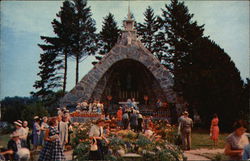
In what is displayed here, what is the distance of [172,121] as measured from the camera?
19.4 m

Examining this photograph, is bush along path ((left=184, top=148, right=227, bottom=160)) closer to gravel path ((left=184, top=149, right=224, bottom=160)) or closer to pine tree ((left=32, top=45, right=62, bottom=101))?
gravel path ((left=184, top=149, right=224, bottom=160))

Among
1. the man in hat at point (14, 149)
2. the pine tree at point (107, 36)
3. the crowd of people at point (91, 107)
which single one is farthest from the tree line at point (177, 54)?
the man in hat at point (14, 149)

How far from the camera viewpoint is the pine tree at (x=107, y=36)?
34094 mm

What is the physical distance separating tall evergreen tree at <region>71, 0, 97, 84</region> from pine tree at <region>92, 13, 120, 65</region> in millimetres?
1735

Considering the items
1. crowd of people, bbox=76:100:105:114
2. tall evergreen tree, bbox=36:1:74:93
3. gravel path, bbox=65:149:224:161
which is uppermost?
tall evergreen tree, bbox=36:1:74:93

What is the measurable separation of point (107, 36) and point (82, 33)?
15.4ft

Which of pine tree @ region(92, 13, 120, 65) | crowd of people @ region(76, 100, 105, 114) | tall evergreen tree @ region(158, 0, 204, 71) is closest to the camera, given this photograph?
crowd of people @ region(76, 100, 105, 114)

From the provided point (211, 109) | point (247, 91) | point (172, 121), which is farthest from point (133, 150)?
point (172, 121)

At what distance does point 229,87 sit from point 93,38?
68.5 feet

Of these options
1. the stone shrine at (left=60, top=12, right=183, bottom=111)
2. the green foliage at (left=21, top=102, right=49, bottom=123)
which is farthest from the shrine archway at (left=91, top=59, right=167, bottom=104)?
the green foliage at (left=21, top=102, right=49, bottom=123)

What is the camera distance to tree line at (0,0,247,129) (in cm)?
1442

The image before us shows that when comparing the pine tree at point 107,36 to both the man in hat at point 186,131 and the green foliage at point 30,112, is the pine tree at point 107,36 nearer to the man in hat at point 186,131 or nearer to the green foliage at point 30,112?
the green foliage at point 30,112

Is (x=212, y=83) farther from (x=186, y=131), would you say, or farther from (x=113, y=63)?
(x=113, y=63)

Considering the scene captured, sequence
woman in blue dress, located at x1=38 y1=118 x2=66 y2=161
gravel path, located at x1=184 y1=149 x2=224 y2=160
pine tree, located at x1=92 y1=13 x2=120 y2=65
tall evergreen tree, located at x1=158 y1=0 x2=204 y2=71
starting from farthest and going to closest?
pine tree, located at x1=92 y1=13 x2=120 y2=65 < tall evergreen tree, located at x1=158 y1=0 x2=204 y2=71 < gravel path, located at x1=184 y1=149 x2=224 y2=160 < woman in blue dress, located at x1=38 y1=118 x2=66 y2=161
